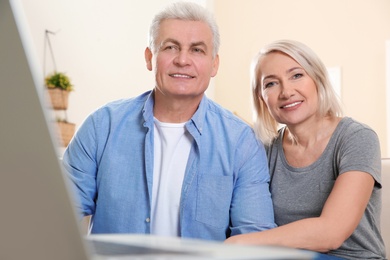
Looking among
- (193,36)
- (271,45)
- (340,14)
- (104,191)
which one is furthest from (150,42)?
(340,14)

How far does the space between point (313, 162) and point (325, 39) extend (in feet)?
12.4

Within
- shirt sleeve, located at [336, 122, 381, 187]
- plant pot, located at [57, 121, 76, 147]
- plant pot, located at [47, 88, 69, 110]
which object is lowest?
plant pot, located at [57, 121, 76, 147]

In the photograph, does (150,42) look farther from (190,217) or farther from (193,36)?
(190,217)

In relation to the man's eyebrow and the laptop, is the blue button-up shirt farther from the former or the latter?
the laptop

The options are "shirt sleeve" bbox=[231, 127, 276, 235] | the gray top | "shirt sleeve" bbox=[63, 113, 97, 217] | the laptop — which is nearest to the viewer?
the laptop

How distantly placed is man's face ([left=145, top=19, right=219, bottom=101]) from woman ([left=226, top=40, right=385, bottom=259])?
0.19m

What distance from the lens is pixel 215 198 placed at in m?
1.73

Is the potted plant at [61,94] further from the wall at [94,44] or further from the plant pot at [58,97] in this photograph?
the wall at [94,44]

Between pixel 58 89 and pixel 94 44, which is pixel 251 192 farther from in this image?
pixel 94 44

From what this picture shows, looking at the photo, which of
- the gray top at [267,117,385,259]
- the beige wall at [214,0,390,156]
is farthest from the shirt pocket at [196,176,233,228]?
the beige wall at [214,0,390,156]

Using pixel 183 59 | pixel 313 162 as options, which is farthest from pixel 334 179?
pixel 183 59

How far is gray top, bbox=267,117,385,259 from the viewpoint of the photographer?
1.55 metres

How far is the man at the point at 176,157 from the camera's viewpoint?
5.57 ft

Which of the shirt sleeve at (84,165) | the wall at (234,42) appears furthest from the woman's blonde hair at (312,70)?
the wall at (234,42)
